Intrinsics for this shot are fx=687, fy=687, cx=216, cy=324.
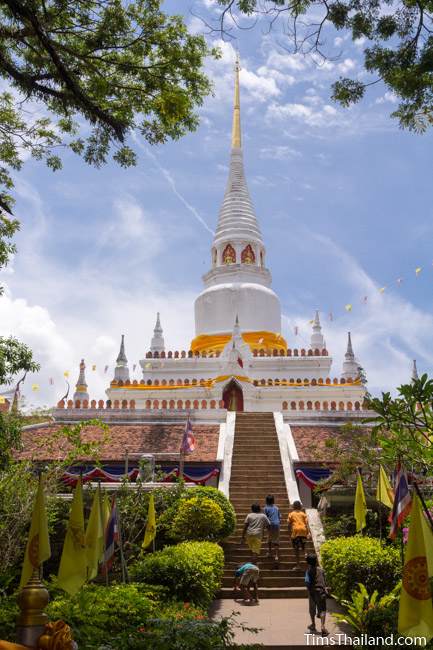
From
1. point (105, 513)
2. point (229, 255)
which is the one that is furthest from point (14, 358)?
point (229, 255)

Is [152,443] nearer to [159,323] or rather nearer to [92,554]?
[92,554]

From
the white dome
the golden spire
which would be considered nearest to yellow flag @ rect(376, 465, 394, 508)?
the white dome

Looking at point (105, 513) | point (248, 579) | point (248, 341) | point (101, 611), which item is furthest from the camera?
point (248, 341)

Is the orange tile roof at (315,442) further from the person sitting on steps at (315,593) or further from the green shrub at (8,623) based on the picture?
the green shrub at (8,623)

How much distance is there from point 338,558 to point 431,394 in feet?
13.6

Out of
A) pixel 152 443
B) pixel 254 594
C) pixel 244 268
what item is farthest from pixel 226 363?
pixel 254 594

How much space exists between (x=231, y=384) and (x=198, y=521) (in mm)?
16597

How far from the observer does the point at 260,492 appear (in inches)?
688

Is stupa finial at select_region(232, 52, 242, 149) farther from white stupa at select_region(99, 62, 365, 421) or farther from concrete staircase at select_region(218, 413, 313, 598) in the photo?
concrete staircase at select_region(218, 413, 313, 598)

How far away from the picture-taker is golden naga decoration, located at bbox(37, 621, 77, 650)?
4383 mm

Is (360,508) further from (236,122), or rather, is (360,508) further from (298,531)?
(236,122)

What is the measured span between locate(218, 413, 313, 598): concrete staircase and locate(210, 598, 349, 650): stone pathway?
1.99 feet

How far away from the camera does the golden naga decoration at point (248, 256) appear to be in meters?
38.3

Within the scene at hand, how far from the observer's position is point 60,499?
47.3 feet
